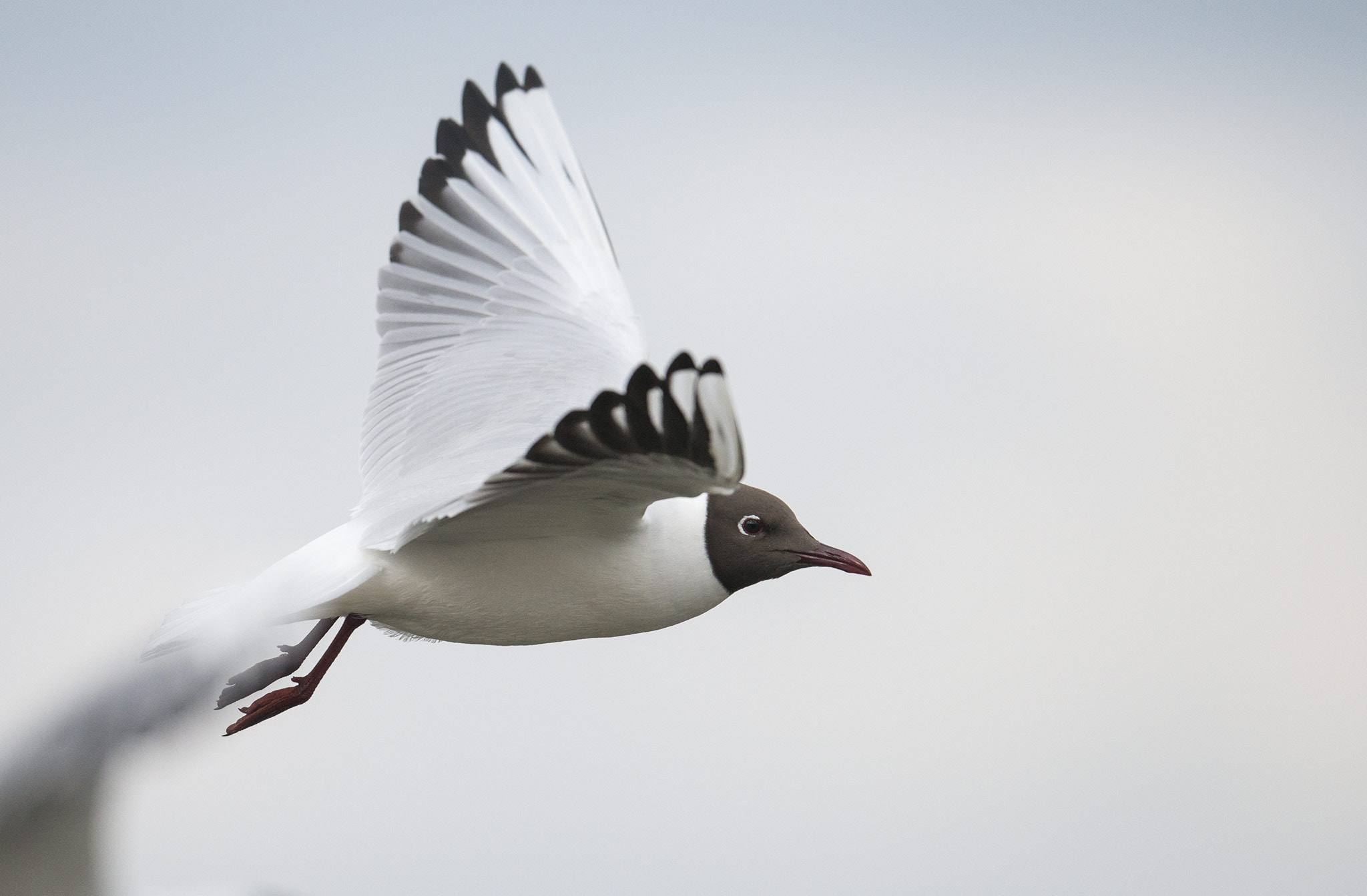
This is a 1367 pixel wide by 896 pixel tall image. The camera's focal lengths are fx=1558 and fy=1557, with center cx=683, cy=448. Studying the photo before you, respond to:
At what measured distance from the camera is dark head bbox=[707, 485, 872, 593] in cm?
354

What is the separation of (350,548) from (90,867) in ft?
3.72

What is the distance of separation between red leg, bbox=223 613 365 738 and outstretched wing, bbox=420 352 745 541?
42.3 inches

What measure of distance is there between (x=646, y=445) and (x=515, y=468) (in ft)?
0.75

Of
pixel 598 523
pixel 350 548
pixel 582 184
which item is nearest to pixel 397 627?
pixel 350 548

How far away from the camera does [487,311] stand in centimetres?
409

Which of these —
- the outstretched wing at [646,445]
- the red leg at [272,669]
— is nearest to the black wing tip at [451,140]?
the red leg at [272,669]

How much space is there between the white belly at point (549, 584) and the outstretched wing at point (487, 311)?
154 millimetres

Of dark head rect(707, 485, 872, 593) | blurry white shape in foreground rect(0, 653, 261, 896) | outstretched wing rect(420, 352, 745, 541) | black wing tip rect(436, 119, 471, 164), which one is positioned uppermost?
black wing tip rect(436, 119, 471, 164)

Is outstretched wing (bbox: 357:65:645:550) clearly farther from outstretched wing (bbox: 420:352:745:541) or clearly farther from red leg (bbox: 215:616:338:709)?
outstretched wing (bbox: 420:352:745:541)

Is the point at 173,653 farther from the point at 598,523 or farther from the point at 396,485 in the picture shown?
the point at 598,523

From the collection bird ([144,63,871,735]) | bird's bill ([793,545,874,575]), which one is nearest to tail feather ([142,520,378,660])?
bird ([144,63,871,735])

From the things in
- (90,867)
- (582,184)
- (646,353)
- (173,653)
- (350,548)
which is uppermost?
(582,184)

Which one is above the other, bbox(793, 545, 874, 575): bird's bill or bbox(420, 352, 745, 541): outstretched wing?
bbox(420, 352, 745, 541): outstretched wing

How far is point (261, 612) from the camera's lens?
128 inches
